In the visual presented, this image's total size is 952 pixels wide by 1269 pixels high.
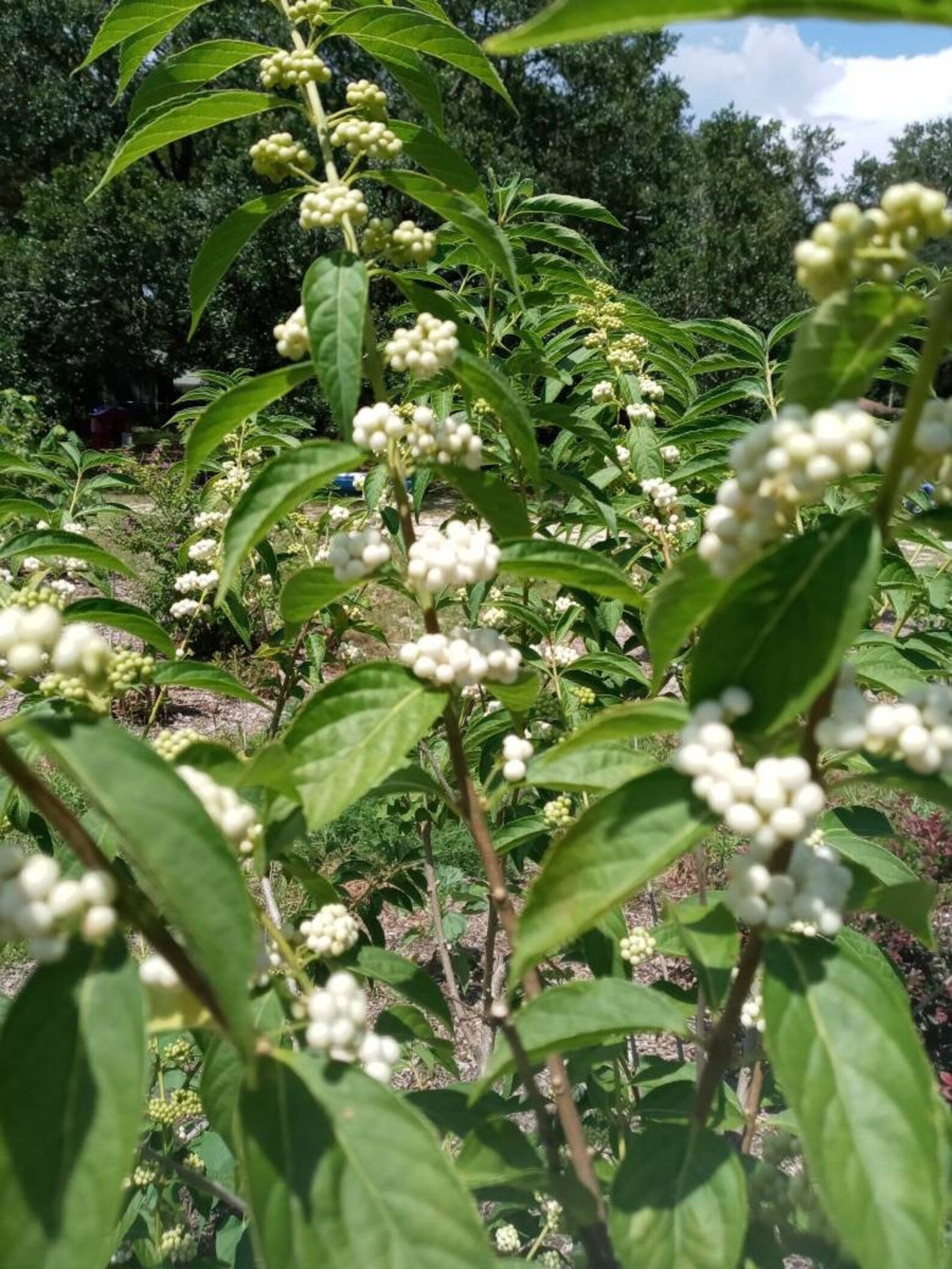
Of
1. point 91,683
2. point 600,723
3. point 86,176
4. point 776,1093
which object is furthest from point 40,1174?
point 86,176

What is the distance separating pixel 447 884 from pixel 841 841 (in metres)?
3.19

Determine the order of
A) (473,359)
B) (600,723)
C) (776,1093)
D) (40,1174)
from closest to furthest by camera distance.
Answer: (40,1174), (600,723), (473,359), (776,1093)

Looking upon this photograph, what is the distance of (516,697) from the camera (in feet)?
5.32

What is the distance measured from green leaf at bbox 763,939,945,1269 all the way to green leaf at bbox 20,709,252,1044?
22.2 inches

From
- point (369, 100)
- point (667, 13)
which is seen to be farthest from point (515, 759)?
point (369, 100)

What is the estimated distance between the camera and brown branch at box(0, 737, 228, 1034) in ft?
3.11

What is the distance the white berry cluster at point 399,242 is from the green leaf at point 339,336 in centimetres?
26

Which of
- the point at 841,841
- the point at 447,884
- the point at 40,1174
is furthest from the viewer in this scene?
the point at 447,884

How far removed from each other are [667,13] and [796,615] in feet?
1.78

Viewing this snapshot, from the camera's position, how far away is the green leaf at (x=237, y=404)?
1516mm

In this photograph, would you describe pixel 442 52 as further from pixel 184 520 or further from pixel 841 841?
pixel 184 520

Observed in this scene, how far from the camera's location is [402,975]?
1.67m

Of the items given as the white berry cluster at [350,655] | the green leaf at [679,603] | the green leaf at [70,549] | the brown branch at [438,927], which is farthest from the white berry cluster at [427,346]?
the white berry cluster at [350,655]

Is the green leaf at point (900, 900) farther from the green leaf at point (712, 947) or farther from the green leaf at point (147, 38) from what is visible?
the green leaf at point (147, 38)
